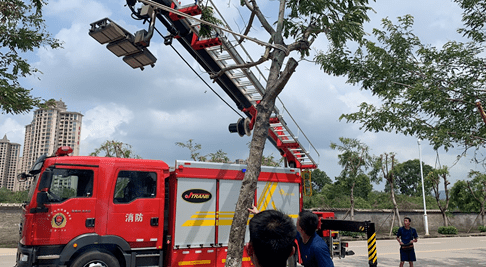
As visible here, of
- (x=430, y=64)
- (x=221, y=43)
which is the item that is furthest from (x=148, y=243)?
(x=430, y=64)

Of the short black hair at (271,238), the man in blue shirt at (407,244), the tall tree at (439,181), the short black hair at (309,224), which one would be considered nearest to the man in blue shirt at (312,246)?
the short black hair at (309,224)

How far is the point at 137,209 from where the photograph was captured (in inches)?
316

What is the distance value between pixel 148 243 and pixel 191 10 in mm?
5601

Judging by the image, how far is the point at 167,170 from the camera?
855 centimetres

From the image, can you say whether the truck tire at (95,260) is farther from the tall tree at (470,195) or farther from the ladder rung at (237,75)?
the tall tree at (470,195)

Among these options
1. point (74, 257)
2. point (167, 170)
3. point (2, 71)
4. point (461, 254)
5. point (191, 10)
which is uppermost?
point (191, 10)

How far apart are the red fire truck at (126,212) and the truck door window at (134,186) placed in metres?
0.02

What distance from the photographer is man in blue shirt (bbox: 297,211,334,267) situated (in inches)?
147

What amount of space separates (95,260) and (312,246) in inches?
210

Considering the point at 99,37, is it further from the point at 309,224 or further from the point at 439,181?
the point at 439,181

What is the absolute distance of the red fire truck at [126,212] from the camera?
7.34 metres

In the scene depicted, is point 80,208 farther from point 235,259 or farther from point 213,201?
point 235,259

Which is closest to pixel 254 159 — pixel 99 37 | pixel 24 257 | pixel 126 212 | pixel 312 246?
pixel 312 246

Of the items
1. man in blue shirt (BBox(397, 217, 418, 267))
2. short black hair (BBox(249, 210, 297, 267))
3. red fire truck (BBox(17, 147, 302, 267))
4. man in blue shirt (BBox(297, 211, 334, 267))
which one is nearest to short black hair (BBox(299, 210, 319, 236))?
man in blue shirt (BBox(297, 211, 334, 267))
